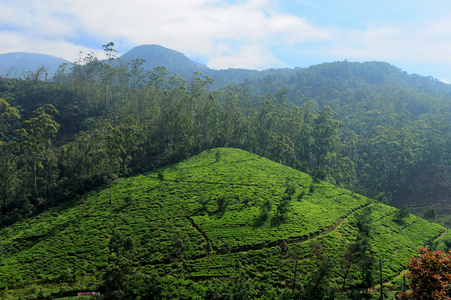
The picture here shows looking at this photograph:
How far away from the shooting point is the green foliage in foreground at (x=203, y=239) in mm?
33188

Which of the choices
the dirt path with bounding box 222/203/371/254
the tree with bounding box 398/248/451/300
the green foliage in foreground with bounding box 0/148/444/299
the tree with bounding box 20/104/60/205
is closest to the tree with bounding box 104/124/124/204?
the green foliage in foreground with bounding box 0/148/444/299

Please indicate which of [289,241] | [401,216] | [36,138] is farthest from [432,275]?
[36,138]

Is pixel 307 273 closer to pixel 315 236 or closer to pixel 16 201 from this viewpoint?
pixel 315 236

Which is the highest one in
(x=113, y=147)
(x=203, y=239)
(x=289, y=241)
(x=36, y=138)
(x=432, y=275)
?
(x=36, y=138)

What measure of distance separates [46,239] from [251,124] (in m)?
81.6

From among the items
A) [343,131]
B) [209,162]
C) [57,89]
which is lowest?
[209,162]

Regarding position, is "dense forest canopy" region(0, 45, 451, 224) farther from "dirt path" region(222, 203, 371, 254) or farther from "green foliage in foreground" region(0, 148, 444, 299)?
"dirt path" region(222, 203, 371, 254)

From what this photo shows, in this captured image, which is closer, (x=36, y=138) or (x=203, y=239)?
(x=203, y=239)

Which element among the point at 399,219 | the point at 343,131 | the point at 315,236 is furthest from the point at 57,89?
the point at 343,131

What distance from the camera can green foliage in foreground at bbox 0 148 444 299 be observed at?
33.2 meters

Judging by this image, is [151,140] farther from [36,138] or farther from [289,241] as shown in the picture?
[289,241]

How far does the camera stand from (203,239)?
42.5 metres

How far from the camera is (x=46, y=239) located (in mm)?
43250

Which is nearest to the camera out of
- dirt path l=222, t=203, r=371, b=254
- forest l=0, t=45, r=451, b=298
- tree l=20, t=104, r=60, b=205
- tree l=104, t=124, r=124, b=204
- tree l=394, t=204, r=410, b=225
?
dirt path l=222, t=203, r=371, b=254
